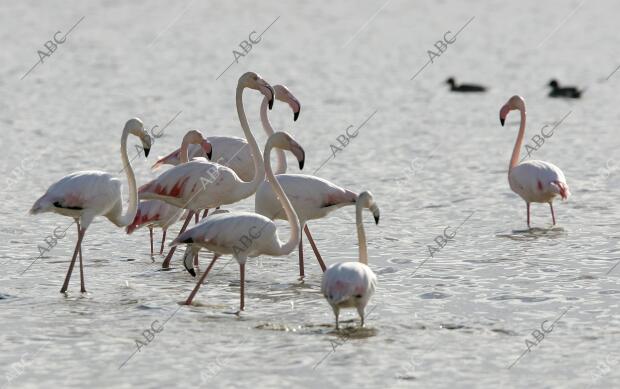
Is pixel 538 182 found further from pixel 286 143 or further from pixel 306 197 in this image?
pixel 286 143

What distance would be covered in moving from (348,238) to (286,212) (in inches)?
105

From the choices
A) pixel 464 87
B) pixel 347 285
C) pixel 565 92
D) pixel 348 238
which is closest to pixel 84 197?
pixel 347 285

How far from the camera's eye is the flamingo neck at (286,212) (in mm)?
9820

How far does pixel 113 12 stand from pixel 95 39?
7.19 metres

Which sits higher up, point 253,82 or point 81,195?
point 253,82

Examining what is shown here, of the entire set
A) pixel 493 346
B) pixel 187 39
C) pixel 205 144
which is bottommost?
pixel 493 346

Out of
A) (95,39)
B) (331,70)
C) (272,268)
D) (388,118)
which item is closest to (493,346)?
(272,268)

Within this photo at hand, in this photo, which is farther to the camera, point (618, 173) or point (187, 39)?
point (187, 39)

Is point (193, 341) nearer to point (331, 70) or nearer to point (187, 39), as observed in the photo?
point (331, 70)

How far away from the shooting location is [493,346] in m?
8.56

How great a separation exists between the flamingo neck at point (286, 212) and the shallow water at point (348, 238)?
0.48 m

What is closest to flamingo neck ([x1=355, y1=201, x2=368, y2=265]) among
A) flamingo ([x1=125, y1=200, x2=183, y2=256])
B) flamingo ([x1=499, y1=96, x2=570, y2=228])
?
flamingo ([x1=125, y1=200, x2=183, y2=256])

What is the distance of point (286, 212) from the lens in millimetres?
10148

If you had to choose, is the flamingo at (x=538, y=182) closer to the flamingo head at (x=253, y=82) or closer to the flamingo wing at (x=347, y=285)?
the flamingo head at (x=253, y=82)
